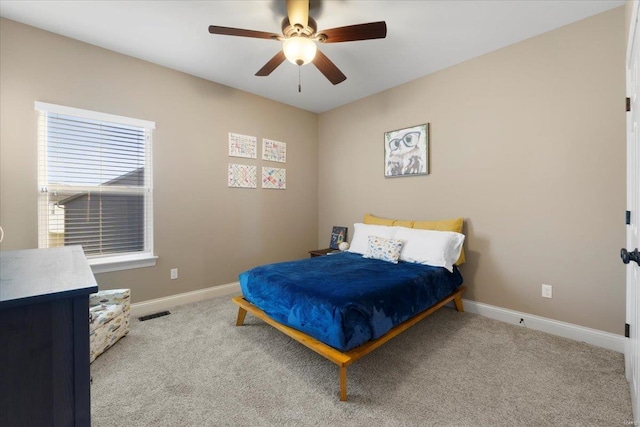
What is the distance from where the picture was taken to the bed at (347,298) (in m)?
1.75

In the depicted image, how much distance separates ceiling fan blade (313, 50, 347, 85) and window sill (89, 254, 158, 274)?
2.68 metres

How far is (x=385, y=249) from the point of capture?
3.03 m

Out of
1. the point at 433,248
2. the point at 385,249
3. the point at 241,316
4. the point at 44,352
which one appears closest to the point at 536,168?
the point at 433,248

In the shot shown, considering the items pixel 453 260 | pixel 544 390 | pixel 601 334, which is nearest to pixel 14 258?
pixel 544 390

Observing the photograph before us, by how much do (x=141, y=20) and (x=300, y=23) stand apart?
1473mm

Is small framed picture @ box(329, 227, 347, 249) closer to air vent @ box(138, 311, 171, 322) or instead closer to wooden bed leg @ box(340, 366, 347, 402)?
air vent @ box(138, 311, 171, 322)

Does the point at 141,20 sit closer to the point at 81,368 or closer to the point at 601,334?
the point at 81,368

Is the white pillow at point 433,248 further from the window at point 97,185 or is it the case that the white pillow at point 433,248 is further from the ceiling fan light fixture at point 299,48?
the window at point 97,185

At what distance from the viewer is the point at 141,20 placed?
2387mm

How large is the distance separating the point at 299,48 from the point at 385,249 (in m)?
2.10

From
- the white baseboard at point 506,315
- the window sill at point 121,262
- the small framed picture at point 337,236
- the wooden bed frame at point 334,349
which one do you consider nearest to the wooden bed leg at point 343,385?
the wooden bed frame at point 334,349

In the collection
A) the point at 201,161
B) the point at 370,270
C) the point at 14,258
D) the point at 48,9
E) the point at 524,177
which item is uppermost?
the point at 48,9

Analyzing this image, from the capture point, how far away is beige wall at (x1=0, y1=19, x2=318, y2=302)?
240 cm

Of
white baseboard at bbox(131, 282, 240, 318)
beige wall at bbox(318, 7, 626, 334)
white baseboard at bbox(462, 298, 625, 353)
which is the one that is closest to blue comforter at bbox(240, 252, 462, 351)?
white baseboard at bbox(462, 298, 625, 353)
